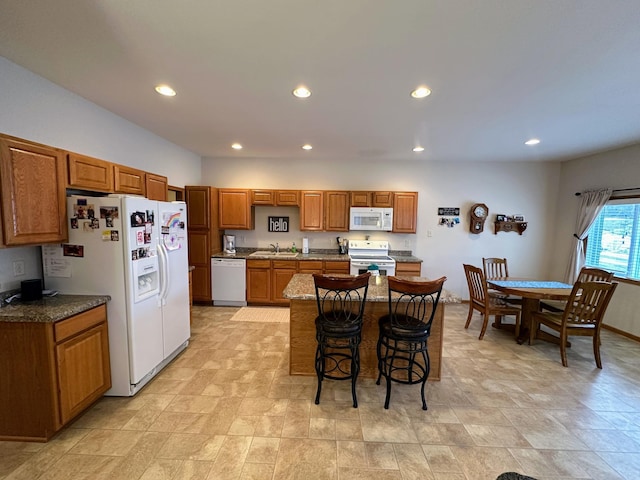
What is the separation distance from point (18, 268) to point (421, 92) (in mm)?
3652

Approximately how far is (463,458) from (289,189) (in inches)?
175

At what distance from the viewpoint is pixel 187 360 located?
9.70 feet

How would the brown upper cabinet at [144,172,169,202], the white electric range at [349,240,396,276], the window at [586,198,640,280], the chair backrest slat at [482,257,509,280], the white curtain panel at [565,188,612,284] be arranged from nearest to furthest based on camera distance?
the brown upper cabinet at [144,172,169,202]
the window at [586,198,640,280]
the white curtain panel at [565,188,612,284]
the chair backrest slat at [482,257,509,280]
the white electric range at [349,240,396,276]

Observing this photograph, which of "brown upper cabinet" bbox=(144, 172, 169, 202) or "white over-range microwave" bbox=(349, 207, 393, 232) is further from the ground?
"brown upper cabinet" bbox=(144, 172, 169, 202)

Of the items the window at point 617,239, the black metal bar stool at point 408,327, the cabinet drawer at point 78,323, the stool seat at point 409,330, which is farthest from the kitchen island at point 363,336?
the window at point 617,239

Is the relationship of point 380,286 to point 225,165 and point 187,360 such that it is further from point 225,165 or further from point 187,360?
point 225,165

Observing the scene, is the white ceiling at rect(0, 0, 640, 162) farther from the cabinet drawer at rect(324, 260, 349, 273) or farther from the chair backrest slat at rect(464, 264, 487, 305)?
the cabinet drawer at rect(324, 260, 349, 273)

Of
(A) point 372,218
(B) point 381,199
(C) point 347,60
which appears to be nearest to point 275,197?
(A) point 372,218

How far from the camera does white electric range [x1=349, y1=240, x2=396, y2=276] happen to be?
4555 millimetres

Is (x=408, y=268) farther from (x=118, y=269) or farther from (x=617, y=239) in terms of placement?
(x=118, y=269)

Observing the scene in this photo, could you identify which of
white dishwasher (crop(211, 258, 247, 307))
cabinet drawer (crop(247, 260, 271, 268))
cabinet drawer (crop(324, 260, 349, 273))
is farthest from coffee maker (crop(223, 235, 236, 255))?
cabinet drawer (crop(324, 260, 349, 273))

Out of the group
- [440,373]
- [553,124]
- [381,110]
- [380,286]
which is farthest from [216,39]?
[553,124]

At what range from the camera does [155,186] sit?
3320mm

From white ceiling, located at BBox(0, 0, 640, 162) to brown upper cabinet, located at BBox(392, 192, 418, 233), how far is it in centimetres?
174
